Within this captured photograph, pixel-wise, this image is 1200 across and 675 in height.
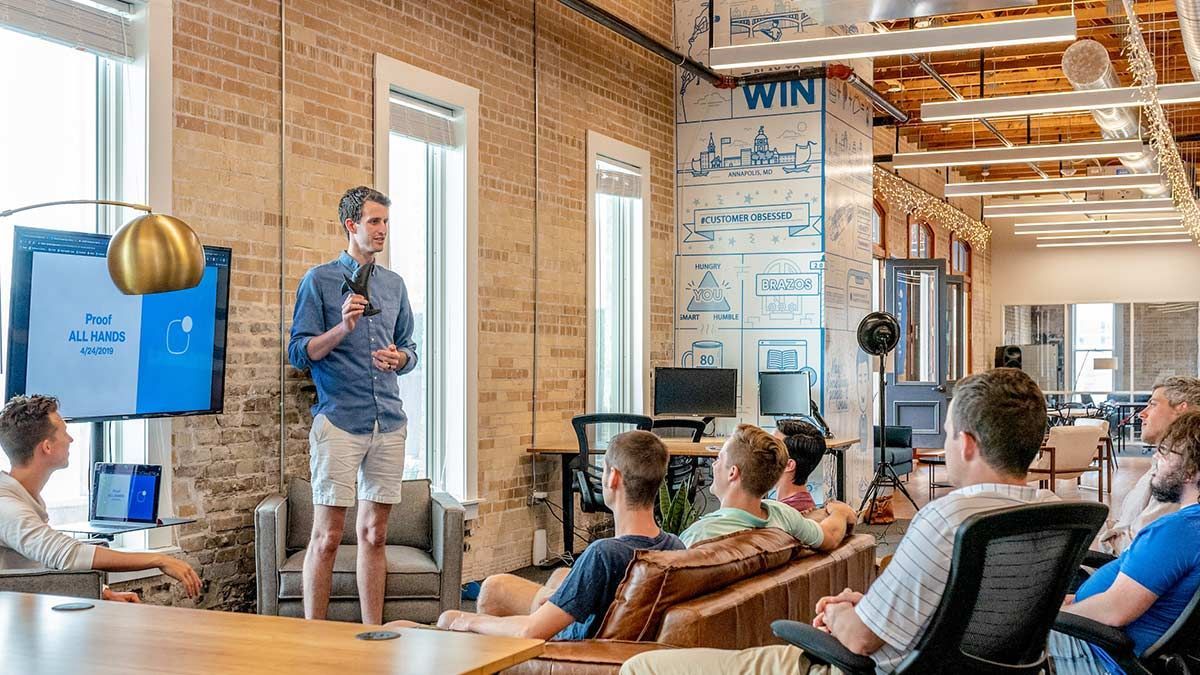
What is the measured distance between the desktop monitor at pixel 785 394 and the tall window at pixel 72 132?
17.5ft

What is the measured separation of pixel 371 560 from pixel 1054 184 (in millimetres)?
11071

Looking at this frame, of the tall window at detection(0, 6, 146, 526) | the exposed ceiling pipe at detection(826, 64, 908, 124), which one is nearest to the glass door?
the exposed ceiling pipe at detection(826, 64, 908, 124)

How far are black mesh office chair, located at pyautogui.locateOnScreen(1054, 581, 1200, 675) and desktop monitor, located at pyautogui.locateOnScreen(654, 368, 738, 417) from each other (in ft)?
20.7

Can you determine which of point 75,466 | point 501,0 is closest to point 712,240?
point 501,0

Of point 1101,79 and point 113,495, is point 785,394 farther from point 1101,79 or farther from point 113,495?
point 113,495

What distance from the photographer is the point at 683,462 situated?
8938 millimetres

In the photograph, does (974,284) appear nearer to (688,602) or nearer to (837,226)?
(837,226)

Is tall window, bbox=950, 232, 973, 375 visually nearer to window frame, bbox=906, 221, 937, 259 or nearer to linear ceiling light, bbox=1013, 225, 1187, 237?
window frame, bbox=906, 221, 937, 259

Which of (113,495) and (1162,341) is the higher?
(1162,341)

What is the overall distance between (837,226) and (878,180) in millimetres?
5328

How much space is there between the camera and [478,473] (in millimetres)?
7797

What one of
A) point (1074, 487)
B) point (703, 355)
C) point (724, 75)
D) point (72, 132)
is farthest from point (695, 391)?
point (1074, 487)

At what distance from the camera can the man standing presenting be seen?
17.2 feet

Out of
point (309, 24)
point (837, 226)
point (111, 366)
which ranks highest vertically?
point (309, 24)
